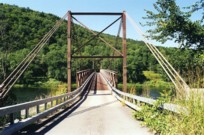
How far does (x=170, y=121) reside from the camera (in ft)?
24.8

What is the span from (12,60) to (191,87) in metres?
136

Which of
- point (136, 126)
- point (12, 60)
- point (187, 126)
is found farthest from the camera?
point (12, 60)

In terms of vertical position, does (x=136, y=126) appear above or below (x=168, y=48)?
below

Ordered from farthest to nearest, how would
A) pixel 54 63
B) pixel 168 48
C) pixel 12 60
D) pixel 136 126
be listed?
pixel 54 63, pixel 12 60, pixel 168 48, pixel 136 126

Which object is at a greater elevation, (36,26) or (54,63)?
(36,26)

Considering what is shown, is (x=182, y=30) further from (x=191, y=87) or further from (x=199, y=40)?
(x=191, y=87)

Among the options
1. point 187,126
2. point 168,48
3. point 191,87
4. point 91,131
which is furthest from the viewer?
point 168,48

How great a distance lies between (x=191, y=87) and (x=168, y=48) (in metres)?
15.5

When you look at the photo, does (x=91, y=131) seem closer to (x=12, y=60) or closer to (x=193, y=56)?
(x=193, y=56)

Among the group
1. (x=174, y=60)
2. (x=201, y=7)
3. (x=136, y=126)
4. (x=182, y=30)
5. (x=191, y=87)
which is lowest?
(x=136, y=126)

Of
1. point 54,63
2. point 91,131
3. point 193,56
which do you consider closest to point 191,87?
point 91,131

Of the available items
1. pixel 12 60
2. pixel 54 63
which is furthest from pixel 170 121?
pixel 54 63

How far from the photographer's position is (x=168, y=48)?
22391mm

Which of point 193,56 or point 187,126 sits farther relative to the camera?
point 193,56
